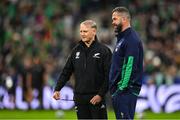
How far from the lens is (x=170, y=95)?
818 inches

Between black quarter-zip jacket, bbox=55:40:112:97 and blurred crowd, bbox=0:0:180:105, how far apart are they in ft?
35.0

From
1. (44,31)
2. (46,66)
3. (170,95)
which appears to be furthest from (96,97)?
(44,31)

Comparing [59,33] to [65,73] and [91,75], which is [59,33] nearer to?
[65,73]

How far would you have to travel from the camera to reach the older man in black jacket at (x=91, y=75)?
11203 mm

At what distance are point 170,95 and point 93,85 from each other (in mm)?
9826

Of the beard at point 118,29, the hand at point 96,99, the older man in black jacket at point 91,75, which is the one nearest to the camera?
the beard at point 118,29

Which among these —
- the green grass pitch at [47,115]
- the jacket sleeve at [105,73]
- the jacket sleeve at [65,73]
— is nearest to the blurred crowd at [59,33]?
the green grass pitch at [47,115]

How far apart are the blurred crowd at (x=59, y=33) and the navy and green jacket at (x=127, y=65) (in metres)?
11.5

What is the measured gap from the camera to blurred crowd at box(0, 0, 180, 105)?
22516 millimetres

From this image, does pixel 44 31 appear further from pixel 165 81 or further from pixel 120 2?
pixel 165 81

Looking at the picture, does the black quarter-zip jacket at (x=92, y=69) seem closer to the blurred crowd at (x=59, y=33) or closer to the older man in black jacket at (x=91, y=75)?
the older man in black jacket at (x=91, y=75)

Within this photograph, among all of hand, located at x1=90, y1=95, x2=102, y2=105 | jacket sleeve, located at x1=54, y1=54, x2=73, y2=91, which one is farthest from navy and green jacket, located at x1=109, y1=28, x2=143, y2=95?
jacket sleeve, located at x1=54, y1=54, x2=73, y2=91

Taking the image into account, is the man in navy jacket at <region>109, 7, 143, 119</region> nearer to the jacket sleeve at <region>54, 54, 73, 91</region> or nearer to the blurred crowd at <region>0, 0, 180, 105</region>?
the jacket sleeve at <region>54, 54, 73, 91</region>

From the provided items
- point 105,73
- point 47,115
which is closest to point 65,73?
point 105,73
